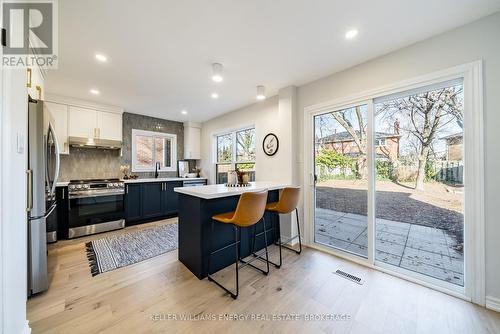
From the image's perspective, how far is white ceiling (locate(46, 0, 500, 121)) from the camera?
1.57 metres

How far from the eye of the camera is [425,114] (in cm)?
207

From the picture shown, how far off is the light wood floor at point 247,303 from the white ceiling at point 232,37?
2.50 m

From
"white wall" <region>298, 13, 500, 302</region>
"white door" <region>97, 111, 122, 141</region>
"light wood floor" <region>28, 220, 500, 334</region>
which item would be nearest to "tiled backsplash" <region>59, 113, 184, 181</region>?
"white door" <region>97, 111, 122, 141</region>

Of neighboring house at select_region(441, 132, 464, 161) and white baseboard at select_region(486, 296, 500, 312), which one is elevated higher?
neighboring house at select_region(441, 132, 464, 161)

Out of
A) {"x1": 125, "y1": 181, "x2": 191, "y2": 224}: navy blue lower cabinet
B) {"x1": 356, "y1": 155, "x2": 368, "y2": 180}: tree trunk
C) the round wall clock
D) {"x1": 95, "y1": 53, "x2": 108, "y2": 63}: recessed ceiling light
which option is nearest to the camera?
{"x1": 95, "y1": 53, "x2": 108, "y2": 63}: recessed ceiling light

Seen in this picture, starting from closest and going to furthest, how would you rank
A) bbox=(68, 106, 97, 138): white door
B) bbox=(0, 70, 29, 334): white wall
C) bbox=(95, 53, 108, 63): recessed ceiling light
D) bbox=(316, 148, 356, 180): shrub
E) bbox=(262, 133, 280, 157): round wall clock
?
bbox=(0, 70, 29, 334): white wall
bbox=(95, 53, 108, 63): recessed ceiling light
bbox=(316, 148, 356, 180): shrub
bbox=(262, 133, 280, 157): round wall clock
bbox=(68, 106, 97, 138): white door

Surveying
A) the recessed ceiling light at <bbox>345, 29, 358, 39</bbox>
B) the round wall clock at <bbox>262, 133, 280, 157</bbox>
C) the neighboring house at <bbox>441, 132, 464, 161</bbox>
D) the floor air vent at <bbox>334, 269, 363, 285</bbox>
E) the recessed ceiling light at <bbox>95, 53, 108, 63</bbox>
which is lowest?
the floor air vent at <bbox>334, 269, 363, 285</bbox>

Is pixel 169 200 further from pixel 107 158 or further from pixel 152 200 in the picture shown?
pixel 107 158

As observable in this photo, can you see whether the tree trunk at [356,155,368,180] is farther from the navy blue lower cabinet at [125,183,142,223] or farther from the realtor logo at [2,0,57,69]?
the navy blue lower cabinet at [125,183,142,223]

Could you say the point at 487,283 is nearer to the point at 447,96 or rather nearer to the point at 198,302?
the point at 447,96

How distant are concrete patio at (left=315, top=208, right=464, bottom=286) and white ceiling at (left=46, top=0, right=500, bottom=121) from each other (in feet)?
6.72

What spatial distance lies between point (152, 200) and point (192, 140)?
1.89m

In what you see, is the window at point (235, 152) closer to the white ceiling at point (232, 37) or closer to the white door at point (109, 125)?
the white ceiling at point (232, 37)

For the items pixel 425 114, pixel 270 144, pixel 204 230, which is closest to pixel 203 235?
pixel 204 230
